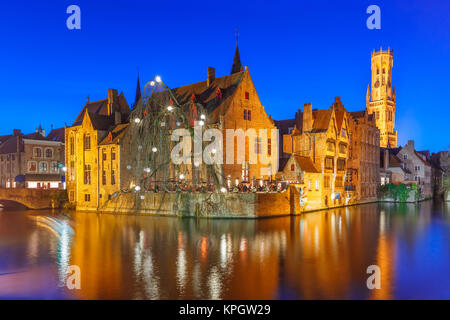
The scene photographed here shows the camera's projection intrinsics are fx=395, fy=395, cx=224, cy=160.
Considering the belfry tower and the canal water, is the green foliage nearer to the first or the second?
the canal water

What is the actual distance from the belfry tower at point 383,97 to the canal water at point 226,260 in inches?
4517

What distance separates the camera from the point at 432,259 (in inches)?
819

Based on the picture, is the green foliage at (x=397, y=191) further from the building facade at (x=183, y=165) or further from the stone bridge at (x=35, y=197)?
the stone bridge at (x=35, y=197)

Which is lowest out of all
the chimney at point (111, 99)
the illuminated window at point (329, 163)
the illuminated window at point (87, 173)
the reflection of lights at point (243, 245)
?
the reflection of lights at point (243, 245)

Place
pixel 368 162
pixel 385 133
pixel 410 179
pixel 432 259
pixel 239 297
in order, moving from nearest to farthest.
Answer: pixel 239 297, pixel 432 259, pixel 368 162, pixel 410 179, pixel 385 133

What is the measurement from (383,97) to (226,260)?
14584cm

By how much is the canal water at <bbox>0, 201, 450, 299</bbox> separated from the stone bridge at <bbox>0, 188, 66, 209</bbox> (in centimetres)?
2263

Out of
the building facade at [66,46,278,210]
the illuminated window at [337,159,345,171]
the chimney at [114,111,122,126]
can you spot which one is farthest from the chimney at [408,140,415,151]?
the chimney at [114,111,122,126]

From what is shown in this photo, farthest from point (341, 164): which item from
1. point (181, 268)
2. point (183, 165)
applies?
point (181, 268)

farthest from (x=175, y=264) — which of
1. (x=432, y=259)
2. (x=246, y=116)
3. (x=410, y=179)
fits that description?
(x=410, y=179)

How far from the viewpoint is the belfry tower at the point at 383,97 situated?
142 metres

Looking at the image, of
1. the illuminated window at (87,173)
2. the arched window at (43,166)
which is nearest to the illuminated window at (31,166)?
the arched window at (43,166)
